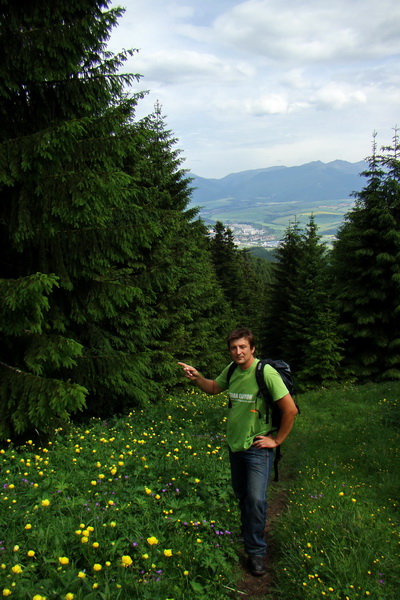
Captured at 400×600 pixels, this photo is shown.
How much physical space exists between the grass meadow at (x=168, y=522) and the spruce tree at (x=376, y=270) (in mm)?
12885

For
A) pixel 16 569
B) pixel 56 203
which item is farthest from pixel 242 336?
pixel 56 203

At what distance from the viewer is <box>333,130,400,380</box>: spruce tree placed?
18703 mm

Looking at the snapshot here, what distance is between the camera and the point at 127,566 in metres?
3.58

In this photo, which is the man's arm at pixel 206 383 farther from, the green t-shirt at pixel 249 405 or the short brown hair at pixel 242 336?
the short brown hair at pixel 242 336

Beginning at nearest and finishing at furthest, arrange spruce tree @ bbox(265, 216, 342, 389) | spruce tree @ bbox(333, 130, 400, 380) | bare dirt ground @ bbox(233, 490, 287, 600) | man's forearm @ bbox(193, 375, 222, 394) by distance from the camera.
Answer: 1. bare dirt ground @ bbox(233, 490, 287, 600)
2. man's forearm @ bbox(193, 375, 222, 394)
3. spruce tree @ bbox(333, 130, 400, 380)
4. spruce tree @ bbox(265, 216, 342, 389)

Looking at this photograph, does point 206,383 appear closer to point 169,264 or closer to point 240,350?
point 240,350

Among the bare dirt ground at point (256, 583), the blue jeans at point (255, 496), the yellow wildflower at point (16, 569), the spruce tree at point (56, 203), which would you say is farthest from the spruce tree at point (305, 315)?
the yellow wildflower at point (16, 569)

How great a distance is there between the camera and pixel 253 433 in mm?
4281

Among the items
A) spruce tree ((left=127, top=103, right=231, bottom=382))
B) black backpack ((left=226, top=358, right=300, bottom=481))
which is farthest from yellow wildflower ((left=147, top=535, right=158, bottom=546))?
spruce tree ((left=127, top=103, right=231, bottom=382))

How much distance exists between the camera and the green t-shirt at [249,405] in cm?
416

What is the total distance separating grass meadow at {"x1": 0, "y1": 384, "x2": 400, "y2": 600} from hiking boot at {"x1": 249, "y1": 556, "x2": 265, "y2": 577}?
20 centimetres

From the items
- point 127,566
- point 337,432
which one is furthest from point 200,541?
point 337,432

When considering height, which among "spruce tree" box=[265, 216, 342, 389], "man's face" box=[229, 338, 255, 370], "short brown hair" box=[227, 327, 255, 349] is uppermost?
"short brown hair" box=[227, 327, 255, 349]

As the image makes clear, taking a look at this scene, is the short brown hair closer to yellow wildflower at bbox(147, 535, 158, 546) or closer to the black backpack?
the black backpack
